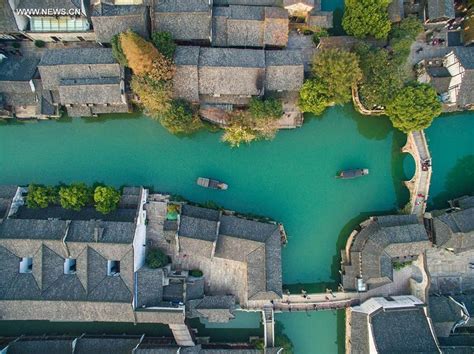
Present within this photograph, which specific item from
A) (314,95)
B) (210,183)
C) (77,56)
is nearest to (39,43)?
(77,56)

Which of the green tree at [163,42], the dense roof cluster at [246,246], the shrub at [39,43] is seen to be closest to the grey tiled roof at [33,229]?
the dense roof cluster at [246,246]

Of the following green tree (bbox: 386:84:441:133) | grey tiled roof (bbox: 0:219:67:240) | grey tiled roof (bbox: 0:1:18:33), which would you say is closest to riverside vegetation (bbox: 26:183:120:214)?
grey tiled roof (bbox: 0:219:67:240)

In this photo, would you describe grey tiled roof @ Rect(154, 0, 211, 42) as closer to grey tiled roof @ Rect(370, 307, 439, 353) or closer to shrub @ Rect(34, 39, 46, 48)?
shrub @ Rect(34, 39, 46, 48)

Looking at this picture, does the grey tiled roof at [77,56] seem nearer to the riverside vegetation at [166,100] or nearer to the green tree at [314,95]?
the riverside vegetation at [166,100]

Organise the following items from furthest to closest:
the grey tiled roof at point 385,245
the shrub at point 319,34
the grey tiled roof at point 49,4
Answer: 1. the shrub at point 319,34
2. the grey tiled roof at point 385,245
3. the grey tiled roof at point 49,4

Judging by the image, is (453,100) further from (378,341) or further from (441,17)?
(378,341)

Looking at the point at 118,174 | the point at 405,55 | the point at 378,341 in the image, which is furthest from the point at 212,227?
the point at 405,55
